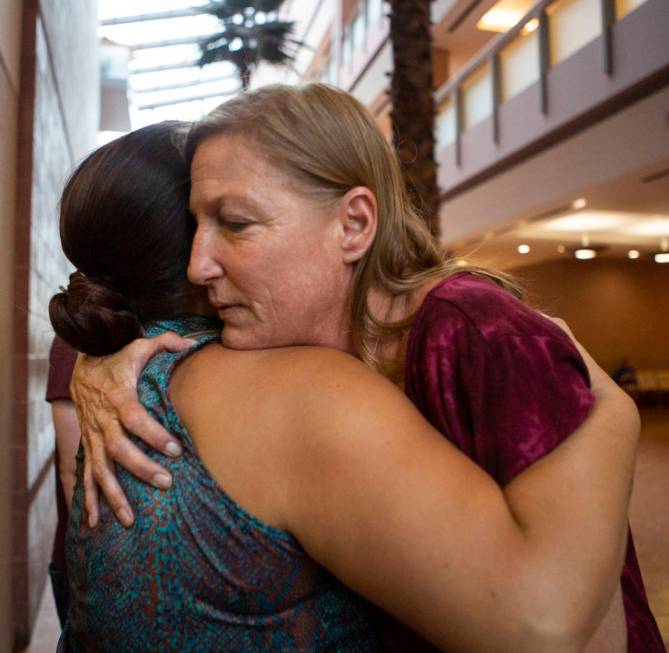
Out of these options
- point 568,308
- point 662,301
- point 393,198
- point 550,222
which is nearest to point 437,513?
point 393,198

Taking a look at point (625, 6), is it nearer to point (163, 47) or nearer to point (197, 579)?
point (197, 579)

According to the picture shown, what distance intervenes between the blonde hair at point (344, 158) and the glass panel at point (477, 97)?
10.9 meters

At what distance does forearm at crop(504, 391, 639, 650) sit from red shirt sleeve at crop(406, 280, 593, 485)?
32 mm

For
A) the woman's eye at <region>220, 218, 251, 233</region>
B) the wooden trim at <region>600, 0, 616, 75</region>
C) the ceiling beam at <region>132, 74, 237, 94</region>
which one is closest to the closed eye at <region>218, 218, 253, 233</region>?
the woman's eye at <region>220, 218, 251, 233</region>

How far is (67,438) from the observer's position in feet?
7.50

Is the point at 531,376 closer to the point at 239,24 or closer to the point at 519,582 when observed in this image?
the point at 519,582

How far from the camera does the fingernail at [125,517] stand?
3.39 ft

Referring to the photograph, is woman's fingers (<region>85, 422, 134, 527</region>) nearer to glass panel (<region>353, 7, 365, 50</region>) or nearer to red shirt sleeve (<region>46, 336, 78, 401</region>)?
red shirt sleeve (<region>46, 336, 78, 401</region>)

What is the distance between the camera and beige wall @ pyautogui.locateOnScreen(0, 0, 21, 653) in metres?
3.01

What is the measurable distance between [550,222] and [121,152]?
12.3 m

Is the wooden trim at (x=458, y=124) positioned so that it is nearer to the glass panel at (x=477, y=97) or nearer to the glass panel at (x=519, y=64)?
the glass panel at (x=477, y=97)

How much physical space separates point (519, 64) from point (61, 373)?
32.2 ft

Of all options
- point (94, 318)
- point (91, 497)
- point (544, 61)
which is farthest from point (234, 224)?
point (544, 61)

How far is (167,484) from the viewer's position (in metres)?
1.02
